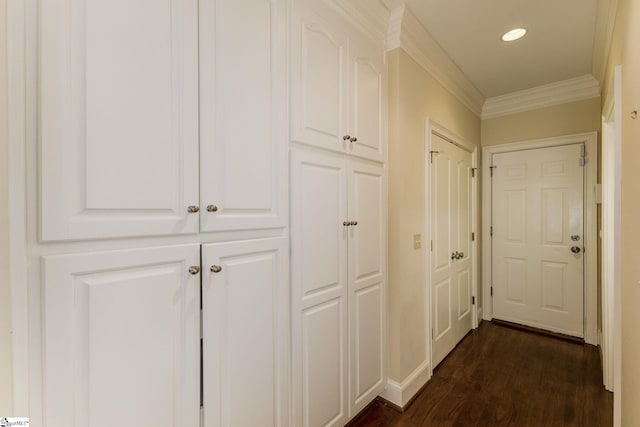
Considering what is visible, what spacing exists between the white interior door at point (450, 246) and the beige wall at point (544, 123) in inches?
24.1

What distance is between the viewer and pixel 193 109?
978 mm

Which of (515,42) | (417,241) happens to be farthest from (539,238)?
(515,42)

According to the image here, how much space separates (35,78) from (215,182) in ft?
1.68

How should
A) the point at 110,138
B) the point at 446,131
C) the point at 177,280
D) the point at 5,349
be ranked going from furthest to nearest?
the point at 446,131
the point at 177,280
the point at 110,138
the point at 5,349

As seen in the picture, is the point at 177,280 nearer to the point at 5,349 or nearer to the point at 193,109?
the point at 5,349

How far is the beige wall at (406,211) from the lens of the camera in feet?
6.39

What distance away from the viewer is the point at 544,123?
307 centimetres

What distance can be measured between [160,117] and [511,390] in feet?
9.14

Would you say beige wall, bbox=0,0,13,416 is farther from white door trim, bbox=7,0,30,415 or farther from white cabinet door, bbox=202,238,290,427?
white cabinet door, bbox=202,238,290,427

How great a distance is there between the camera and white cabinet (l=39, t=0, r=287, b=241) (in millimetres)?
738

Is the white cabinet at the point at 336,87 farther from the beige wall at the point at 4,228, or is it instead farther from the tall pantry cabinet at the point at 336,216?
the beige wall at the point at 4,228

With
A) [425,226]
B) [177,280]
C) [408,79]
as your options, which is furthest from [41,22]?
[425,226]

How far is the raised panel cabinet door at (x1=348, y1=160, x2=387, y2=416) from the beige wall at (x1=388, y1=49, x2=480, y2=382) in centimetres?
9

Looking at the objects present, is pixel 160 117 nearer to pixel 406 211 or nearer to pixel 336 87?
pixel 336 87
